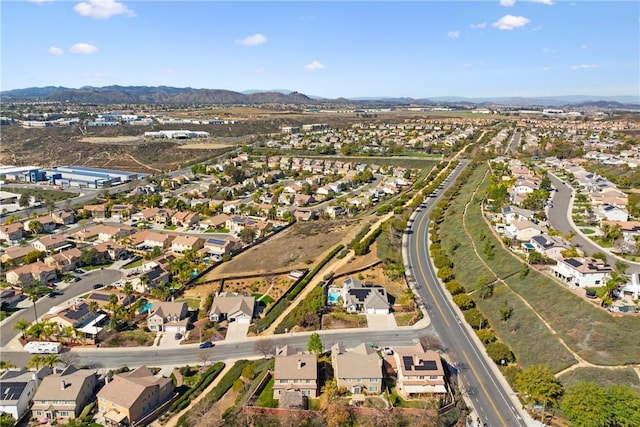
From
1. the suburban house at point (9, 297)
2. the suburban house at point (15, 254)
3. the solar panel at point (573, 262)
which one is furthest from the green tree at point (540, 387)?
the suburban house at point (15, 254)

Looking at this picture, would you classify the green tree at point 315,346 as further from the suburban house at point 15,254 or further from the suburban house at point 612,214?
the suburban house at point 612,214

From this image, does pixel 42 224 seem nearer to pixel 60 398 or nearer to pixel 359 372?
pixel 60 398

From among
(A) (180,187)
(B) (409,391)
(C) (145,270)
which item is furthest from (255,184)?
(B) (409,391)

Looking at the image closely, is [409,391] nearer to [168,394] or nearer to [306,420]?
[306,420]

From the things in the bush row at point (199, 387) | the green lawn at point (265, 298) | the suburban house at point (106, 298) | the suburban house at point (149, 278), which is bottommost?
the bush row at point (199, 387)

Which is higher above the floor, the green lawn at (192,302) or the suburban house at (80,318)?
the suburban house at (80,318)

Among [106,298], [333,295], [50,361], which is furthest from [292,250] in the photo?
[50,361]
